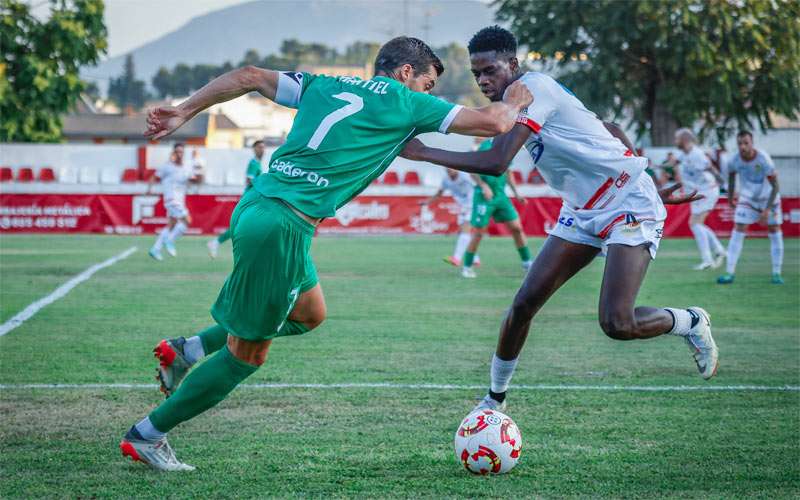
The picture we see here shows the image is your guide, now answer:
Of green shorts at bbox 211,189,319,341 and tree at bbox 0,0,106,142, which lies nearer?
green shorts at bbox 211,189,319,341

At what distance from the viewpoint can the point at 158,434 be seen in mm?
5508

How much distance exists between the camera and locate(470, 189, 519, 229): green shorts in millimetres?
18859

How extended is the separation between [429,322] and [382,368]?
3421 mm

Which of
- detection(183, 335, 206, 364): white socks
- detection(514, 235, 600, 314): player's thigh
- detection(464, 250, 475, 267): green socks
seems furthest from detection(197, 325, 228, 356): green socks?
detection(464, 250, 475, 267): green socks

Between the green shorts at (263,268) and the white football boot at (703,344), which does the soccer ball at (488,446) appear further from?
the white football boot at (703,344)

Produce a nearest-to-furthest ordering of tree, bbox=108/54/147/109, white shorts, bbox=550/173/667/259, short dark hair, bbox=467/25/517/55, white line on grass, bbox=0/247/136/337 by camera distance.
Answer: short dark hair, bbox=467/25/517/55, white shorts, bbox=550/173/667/259, white line on grass, bbox=0/247/136/337, tree, bbox=108/54/147/109

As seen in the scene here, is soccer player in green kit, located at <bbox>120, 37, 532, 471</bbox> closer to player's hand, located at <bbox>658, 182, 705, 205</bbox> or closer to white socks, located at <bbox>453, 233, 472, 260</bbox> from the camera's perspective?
player's hand, located at <bbox>658, 182, 705, 205</bbox>

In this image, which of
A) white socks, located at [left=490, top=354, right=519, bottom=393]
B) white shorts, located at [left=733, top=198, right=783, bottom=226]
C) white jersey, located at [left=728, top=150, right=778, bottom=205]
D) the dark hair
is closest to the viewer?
the dark hair

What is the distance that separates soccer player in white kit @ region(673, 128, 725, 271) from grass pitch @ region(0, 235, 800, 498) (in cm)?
543

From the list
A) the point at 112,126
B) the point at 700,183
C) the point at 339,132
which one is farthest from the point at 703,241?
the point at 112,126

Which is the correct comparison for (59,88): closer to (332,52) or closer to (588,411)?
(588,411)

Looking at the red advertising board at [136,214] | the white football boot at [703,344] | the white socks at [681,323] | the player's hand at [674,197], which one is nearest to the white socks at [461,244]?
the red advertising board at [136,214]

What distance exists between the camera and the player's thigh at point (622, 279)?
650cm

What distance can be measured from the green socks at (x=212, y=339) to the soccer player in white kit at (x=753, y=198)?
41.8ft
